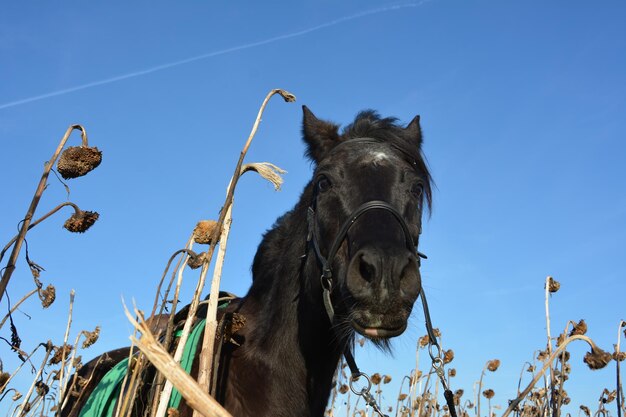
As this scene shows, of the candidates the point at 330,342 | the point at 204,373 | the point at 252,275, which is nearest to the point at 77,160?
the point at 204,373

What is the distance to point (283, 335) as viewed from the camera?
12.6 feet

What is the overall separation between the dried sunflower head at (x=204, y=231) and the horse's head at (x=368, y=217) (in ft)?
2.57

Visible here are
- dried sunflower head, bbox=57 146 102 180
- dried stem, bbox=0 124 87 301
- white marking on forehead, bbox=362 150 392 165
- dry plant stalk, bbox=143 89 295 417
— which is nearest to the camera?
dried stem, bbox=0 124 87 301

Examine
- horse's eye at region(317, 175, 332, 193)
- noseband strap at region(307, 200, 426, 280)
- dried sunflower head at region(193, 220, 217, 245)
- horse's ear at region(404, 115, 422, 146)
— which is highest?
horse's ear at region(404, 115, 422, 146)

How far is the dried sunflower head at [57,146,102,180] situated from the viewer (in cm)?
251

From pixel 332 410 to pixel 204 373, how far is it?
6.32 meters

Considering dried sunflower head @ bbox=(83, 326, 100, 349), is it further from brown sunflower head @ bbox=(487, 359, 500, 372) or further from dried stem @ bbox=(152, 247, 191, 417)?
brown sunflower head @ bbox=(487, 359, 500, 372)

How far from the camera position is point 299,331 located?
3.81 m

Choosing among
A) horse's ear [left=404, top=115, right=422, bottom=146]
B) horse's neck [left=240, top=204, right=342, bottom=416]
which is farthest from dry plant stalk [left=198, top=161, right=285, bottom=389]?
horse's ear [left=404, top=115, right=422, bottom=146]

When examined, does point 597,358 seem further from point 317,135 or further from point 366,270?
point 317,135

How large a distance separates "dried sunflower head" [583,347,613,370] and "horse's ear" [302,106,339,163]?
2620mm

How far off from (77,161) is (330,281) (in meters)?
1.69

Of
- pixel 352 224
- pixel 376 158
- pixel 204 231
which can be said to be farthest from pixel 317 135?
pixel 204 231

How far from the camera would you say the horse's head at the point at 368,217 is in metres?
3.04
